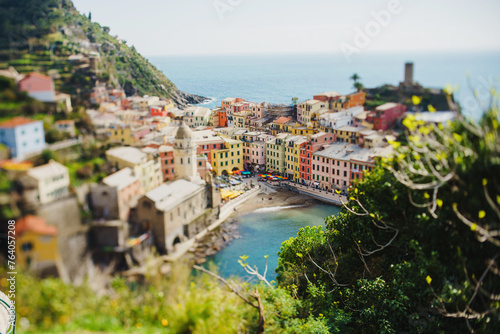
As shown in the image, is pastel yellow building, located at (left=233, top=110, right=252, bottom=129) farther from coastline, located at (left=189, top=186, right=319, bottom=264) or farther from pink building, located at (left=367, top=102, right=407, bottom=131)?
pink building, located at (left=367, top=102, right=407, bottom=131)

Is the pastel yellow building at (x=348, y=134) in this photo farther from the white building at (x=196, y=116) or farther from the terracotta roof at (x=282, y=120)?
the white building at (x=196, y=116)

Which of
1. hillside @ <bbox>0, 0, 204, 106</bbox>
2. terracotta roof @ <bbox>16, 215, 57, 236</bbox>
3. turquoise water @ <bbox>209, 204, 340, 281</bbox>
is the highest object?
hillside @ <bbox>0, 0, 204, 106</bbox>

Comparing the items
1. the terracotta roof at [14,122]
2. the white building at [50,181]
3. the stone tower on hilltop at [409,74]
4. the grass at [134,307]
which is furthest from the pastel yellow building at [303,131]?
the terracotta roof at [14,122]

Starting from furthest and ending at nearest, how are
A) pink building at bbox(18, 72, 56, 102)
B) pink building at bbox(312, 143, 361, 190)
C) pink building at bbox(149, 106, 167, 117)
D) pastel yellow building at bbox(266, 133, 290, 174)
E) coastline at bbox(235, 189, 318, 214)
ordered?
pink building at bbox(312, 143, 361, 190)
pastel yellow building at bbox(266, 133, 290, 174)
coastline at bbox(235, 189, 318, 214)
pink building at bbox(149, 106, 167, 117)
pink building at bbox(18, 72, 56, 102)

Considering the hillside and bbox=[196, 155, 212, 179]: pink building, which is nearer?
the hillside

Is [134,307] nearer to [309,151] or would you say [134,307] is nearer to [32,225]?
[32,225]

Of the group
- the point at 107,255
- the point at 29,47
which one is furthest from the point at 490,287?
the point at 29,47

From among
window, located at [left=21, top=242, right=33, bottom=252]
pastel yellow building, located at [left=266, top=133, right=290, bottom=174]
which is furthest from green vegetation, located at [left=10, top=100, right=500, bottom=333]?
pastel yellow building, located at [left=266, top=133, right=290, bottom=174]

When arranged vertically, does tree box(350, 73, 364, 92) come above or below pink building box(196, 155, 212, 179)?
above
